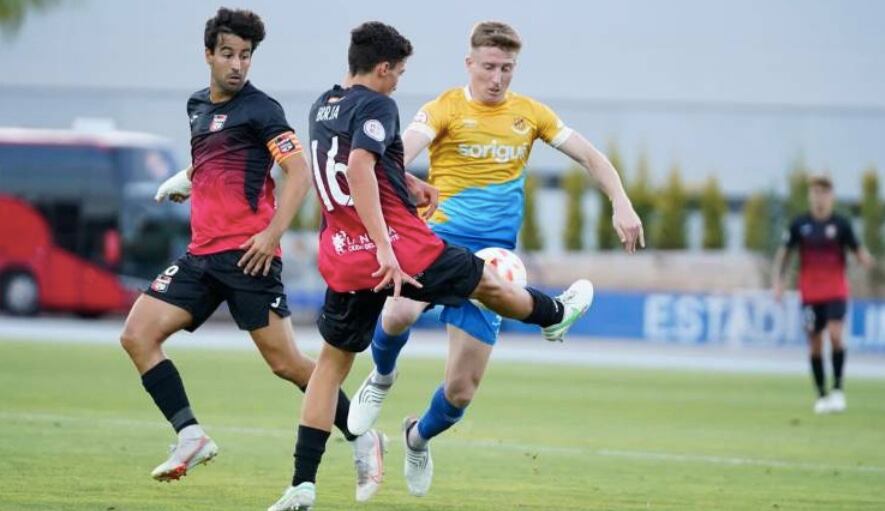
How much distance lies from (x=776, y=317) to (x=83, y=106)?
2363 centimetres

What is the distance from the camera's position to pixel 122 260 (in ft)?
128

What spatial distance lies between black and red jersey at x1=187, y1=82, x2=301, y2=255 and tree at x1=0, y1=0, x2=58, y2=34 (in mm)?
30076

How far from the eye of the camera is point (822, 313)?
18609 millimetres

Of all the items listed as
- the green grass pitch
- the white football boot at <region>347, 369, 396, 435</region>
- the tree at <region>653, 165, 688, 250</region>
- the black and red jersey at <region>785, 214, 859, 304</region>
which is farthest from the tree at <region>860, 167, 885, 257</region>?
the white football boot at <region>347, 369, 396, 435</region>

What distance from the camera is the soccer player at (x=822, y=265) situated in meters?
18.5

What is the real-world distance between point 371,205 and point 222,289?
144 centimetres

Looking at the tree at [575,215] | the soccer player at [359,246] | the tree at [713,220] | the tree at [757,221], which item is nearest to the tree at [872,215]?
the tree at [757,221]

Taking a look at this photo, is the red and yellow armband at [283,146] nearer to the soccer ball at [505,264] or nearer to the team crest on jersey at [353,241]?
the team crest on jersey at [353,241]

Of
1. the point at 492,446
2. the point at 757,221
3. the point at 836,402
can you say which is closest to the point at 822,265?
the point at 836,402

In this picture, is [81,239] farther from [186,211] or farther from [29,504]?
[29,504]

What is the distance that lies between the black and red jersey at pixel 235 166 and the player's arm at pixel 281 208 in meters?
0.02

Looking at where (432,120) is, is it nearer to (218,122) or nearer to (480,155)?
(480,155)

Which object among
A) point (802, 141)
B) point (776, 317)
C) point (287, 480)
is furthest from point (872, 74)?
point (287, 480)

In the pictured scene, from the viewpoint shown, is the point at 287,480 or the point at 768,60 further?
the point at 768,60
